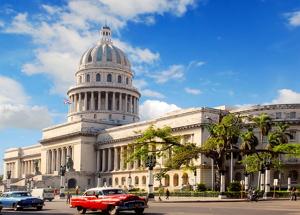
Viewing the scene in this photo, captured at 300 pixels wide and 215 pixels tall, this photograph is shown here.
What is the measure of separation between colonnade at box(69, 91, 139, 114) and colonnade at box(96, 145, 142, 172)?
17217 millimetres

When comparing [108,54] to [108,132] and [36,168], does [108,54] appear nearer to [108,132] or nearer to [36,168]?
[108,132]

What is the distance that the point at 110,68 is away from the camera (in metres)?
159

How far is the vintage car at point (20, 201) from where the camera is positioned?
45134mm

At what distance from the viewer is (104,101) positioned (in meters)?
158

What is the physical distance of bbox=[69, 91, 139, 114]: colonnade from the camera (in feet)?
515

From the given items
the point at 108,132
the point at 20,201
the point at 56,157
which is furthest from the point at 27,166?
the point at 20,201

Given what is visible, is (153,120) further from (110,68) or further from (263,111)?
(110,68)

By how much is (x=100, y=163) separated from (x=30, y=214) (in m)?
106

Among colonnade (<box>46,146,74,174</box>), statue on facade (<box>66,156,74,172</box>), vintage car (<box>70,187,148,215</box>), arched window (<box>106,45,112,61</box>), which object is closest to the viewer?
vintage car (<box>70,187,148,215</box>)

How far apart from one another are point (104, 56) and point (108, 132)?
94.3ft

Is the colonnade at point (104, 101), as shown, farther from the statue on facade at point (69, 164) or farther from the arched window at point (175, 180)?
the arched window at point (175, 180)

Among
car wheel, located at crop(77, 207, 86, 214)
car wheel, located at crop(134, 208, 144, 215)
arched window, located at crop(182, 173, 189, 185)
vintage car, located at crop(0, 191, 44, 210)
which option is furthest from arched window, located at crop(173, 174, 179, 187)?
car wheel, located at crop(134, 208, 144, 215)

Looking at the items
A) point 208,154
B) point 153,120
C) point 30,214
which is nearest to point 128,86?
point 153,120

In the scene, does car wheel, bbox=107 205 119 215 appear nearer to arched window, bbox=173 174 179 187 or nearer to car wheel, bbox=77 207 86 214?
car wheel, bbox=77 207 86 214
